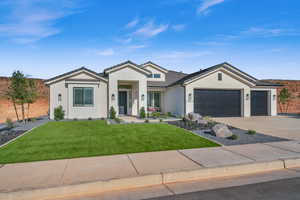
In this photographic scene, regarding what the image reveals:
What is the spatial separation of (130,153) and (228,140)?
4393mm

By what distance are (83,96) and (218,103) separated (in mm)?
12668

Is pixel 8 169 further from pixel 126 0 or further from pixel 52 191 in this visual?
pixel 126 0

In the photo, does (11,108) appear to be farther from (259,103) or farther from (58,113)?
(259,103)

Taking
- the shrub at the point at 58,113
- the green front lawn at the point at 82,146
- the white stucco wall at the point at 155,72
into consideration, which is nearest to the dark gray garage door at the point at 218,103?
the white stucco wall at the point at 155,72

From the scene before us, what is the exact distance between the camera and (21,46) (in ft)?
43.8

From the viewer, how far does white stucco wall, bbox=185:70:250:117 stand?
15.0 meters

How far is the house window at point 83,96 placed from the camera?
14297 millimetres

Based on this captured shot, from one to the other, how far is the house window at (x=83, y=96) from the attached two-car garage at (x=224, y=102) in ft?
31.6

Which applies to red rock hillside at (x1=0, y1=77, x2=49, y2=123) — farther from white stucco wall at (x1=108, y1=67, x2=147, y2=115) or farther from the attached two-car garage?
the attached two-car garage

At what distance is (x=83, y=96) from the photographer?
14453 mm

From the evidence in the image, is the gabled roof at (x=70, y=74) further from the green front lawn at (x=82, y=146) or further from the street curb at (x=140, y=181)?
the street curb at (x=140, y=181)

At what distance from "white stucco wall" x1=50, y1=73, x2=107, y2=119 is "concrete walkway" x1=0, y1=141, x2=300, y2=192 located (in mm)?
10395

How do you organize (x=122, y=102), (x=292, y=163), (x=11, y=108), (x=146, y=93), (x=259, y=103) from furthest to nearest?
(x=11, y=108), (x=122, y=102), (x=259, y=103), (x=146, y=93), (x=292, y=163)

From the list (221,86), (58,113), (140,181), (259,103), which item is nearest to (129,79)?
(58,113)
